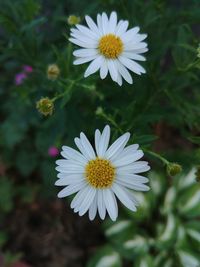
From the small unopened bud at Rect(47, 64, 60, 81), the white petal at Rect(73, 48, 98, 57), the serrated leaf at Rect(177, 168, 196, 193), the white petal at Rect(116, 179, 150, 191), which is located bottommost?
the white petal at Rect(116, 179, 150, 191)

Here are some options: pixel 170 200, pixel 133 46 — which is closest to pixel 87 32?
pixel 133 46

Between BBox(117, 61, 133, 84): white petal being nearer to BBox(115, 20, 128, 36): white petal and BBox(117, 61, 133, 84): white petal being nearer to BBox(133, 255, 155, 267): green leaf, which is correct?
BBox(115, 20, 128, 36): white petal

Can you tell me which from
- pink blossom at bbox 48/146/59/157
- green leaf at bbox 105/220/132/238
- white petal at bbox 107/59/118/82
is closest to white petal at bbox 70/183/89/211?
white petal at bbox 107/59/118/82

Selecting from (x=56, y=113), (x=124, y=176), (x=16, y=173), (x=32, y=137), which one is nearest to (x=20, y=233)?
(x=16, y=173)

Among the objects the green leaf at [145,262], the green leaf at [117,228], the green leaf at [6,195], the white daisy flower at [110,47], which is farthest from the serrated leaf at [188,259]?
the white daisy flower at [110,47]

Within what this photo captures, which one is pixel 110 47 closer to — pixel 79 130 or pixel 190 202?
pixel 79 130

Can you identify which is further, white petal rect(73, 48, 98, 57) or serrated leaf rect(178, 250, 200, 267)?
serrated leaf rect(178, 250, 200, 267)
